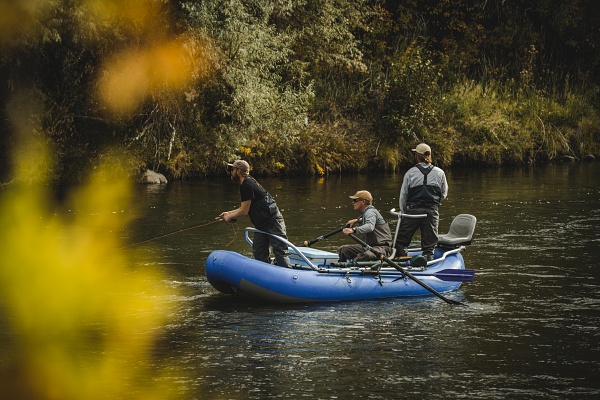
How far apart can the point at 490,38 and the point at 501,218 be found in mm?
18934

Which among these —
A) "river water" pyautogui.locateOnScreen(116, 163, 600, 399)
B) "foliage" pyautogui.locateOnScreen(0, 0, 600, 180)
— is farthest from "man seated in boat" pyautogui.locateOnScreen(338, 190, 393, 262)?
"foliage" pyautogui.locateOnScreen(0, 0, 600, 180)

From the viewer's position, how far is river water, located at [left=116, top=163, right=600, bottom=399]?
8.64m

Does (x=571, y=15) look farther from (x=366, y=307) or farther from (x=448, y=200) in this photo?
(x=366, y=307)

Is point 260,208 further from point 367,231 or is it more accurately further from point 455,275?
point 455,275

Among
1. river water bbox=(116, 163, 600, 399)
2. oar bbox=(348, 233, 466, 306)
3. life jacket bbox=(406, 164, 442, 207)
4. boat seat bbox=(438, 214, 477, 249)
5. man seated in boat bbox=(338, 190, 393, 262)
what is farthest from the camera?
boat seat bbox=(438, 214, 477, 249)

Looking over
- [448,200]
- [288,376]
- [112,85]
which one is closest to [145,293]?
[288,376]

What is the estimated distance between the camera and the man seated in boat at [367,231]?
39.7 ft

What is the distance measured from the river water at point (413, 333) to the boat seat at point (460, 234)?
0.59m

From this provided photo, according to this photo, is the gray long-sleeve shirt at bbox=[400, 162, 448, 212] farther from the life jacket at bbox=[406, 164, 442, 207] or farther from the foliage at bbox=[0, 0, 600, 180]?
the foliage at bbox=[0, 0, 600, 180]

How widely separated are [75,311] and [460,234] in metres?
5.08

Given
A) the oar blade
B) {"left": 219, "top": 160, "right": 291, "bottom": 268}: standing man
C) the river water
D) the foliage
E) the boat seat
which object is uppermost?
the foliage

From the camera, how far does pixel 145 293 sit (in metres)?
12.6

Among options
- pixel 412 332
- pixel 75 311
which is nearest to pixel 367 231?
pixel 412 332

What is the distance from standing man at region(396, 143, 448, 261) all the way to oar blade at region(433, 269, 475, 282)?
0.58 m
